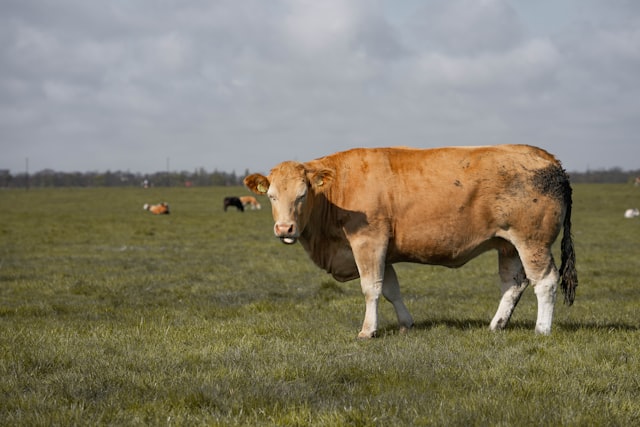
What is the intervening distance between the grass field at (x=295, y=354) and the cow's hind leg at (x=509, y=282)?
0.39 metres

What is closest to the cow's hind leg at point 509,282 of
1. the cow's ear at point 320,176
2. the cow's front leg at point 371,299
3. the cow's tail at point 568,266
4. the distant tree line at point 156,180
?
the cow's tail at point 568,266

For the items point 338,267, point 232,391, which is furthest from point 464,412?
point 338,267

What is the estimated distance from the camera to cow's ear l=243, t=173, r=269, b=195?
29.2 ft

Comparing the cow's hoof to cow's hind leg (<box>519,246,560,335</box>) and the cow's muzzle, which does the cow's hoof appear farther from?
cow's hind leg (<box>519,246,560,335</box>)

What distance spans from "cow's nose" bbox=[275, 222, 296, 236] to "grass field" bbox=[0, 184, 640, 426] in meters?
1.27

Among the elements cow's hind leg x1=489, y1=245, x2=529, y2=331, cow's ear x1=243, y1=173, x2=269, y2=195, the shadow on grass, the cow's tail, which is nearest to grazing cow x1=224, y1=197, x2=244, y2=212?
the shadow on grass

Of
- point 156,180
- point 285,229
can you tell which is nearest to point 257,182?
point 285,229

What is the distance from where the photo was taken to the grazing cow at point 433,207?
8.75 metres

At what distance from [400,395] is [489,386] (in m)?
0.90

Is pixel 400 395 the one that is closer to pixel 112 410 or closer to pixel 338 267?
pixel 112 410

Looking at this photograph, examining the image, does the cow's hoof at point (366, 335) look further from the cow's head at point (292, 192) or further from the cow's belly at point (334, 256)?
the cow's head at point (292, 192)

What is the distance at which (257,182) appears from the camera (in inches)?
355

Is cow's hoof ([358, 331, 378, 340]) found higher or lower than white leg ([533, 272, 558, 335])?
lower

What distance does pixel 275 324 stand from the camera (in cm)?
941
